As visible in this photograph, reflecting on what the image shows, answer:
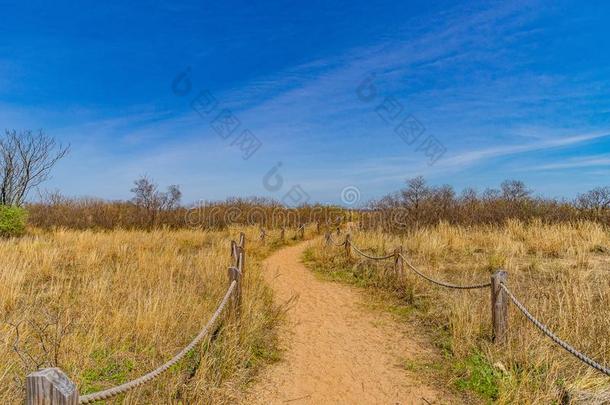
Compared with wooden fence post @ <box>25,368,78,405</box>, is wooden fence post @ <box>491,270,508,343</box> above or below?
below

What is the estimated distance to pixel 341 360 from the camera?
5.20 metres

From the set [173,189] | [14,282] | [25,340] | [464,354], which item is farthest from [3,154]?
[464,354]

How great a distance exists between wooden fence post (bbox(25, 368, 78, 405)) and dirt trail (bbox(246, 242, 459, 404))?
279 cm

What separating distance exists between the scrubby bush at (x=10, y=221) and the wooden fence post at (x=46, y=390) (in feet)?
56.0

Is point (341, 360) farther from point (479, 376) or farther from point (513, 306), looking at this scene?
point (513, 306)

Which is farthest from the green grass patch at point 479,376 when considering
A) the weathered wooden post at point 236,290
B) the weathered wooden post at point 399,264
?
the weathered wooden post at point 399,264

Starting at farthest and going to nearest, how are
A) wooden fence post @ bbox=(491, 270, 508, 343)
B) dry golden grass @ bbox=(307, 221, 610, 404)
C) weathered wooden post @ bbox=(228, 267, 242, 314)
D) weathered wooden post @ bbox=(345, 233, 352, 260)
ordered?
weathered wooden post @ bbox=(345, 233, 352, 260), weathered wooden post @ bbox=(228, 267, 242, 314), wooden fence post @ bbox=(491, 270, 508, 343), dry golden grass @ bbox=(307, 221, 610, 404)

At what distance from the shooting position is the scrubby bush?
→ 15.1m

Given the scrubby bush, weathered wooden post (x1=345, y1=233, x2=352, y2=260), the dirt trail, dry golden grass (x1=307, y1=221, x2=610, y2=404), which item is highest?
the scrubby bush

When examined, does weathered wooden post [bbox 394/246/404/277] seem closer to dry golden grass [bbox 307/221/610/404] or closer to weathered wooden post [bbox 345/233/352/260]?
dry golden grass [bbox 307/221/610/404]

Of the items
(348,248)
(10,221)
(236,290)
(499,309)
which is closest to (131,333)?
(236,290)

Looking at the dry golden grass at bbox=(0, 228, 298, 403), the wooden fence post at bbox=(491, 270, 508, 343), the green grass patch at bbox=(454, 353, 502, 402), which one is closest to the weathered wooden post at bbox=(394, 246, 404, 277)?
the dry golden grass at bbox=(0, 228, 298, 403)

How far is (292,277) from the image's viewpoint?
10852mm

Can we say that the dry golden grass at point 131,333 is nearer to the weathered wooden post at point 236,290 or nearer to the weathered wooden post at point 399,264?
the weathered wooden post at point 236,290
